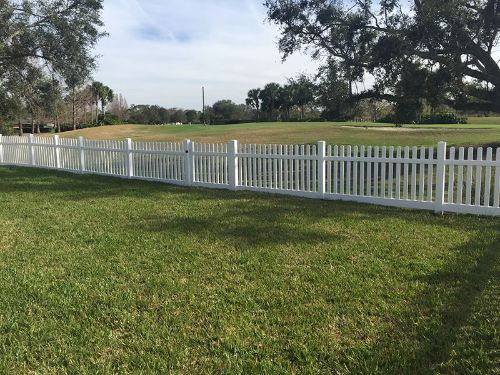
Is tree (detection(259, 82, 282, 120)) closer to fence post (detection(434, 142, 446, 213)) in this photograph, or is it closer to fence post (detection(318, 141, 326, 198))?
fence post (detection(318, 141, 326, 198))

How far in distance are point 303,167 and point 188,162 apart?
10.8 feet

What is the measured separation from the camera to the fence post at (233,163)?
998 centimetres

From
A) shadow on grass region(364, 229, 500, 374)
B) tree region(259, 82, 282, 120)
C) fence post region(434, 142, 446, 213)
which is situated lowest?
shadow on grass region(364, 229, 500, 374)

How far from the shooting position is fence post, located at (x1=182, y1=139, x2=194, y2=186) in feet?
35.8

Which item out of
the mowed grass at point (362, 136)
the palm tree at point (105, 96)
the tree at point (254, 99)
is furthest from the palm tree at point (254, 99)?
the mowed grass at point (362, 136)

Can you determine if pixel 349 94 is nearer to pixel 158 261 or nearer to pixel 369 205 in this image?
pixel 369 205

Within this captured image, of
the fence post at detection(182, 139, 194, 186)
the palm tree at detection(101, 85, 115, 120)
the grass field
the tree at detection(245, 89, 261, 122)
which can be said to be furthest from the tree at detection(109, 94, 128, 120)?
the fence post at detection(182, 139, 194, 186)

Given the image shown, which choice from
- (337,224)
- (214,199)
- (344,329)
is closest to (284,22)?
(214,199)

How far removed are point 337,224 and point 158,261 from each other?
288 cm

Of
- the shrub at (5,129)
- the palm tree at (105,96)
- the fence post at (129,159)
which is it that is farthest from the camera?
the palm tree at (105,96)

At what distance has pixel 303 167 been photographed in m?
9.01

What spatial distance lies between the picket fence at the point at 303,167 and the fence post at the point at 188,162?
0.07ft

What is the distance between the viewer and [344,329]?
333 cm

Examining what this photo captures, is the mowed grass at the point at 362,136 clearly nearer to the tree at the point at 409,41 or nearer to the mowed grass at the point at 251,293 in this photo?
the tree at the point at 409,41
